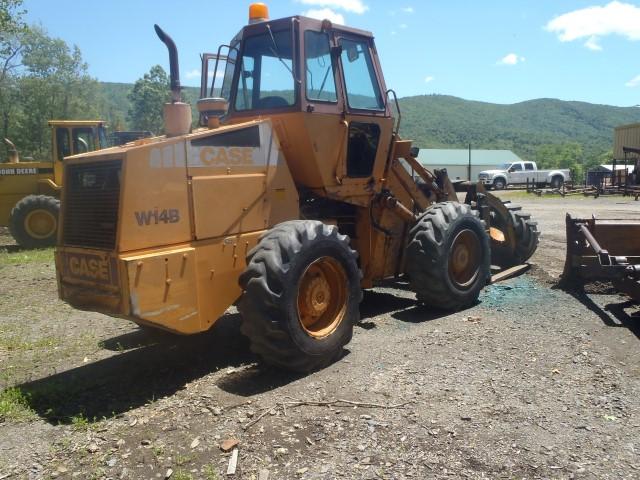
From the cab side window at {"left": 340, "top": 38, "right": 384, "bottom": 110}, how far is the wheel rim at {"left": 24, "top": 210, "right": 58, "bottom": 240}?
392 inches

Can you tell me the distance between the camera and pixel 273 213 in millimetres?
5215

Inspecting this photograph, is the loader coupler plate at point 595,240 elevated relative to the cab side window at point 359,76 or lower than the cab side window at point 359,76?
lower

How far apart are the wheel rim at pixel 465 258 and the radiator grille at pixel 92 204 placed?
12.6ft

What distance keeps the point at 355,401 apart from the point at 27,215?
467 inches

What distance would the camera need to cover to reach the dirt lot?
330 cm

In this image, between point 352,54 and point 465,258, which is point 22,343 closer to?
point 352,54

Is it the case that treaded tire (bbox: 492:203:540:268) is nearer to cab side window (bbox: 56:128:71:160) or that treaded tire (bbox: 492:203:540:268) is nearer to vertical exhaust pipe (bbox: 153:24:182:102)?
vertical exhaust pipe (bbox: 153:24:182:102)

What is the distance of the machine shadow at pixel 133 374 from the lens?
13.8ft

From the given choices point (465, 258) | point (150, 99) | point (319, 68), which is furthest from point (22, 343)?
point (150, 99)

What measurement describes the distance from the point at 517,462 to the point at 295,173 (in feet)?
11.2

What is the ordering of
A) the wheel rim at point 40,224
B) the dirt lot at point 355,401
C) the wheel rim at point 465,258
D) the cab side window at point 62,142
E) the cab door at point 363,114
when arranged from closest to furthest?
the dirt lot at point 355,401 → the cab door at point 363,114 → the wheel rim at point 465,258 → the wheel rim at point 40,224 → the cab side window at point 62,142

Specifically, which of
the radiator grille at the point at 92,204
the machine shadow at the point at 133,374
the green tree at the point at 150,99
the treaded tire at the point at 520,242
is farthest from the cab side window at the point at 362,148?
the green tree at the point at 150,99

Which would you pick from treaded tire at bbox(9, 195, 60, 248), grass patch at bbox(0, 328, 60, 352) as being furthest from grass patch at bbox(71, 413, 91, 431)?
treaded tire at bbox(9, 195, 60, 248)

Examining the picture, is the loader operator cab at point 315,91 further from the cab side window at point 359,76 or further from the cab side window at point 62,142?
the cab side window at point 62,142
